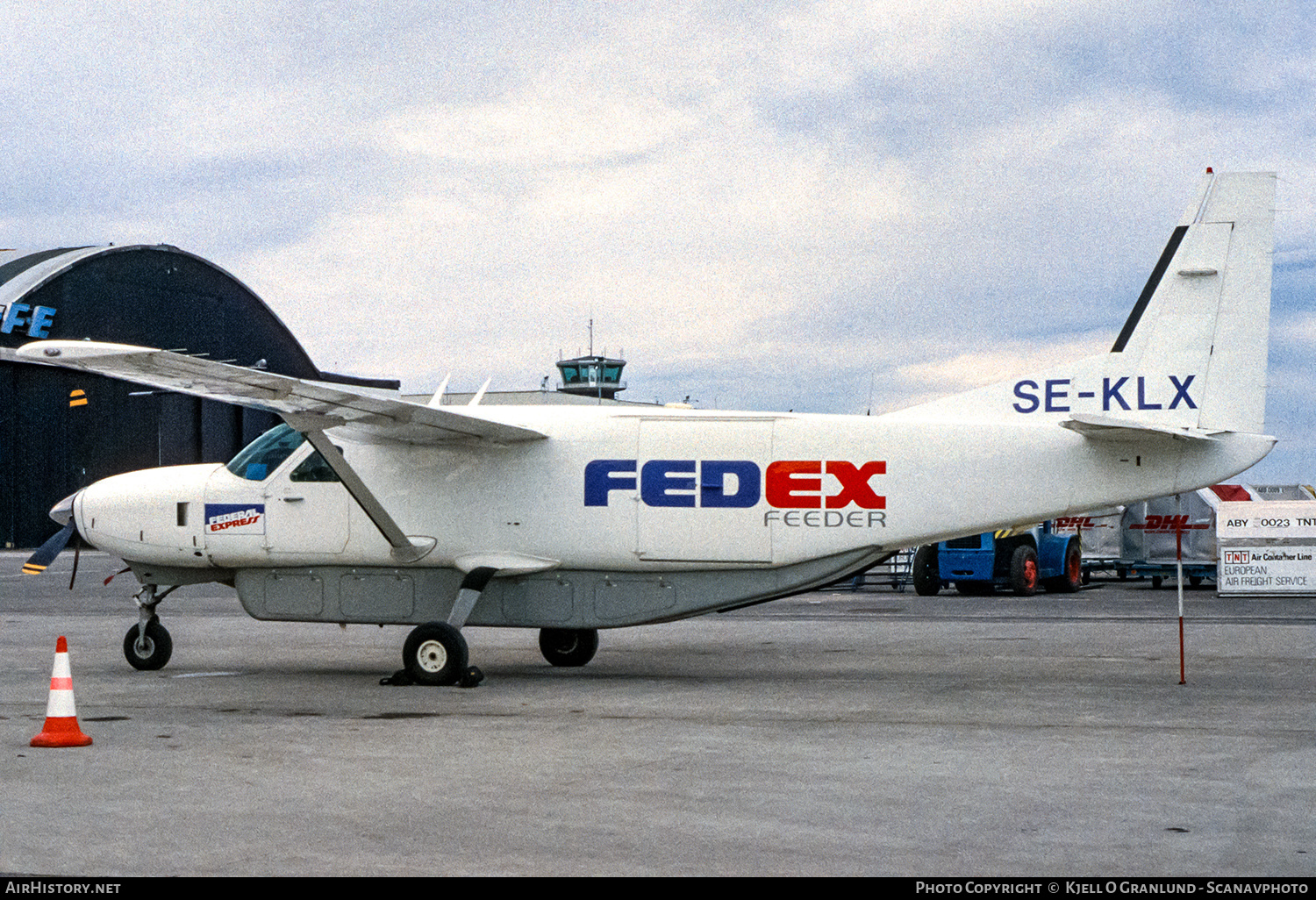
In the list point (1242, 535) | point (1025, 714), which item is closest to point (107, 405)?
point (1242, 535)

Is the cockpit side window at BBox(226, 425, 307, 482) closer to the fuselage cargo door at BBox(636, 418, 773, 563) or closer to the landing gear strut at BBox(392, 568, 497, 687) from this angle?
the landing gear strut at BBox(392, 568, 497, 687)

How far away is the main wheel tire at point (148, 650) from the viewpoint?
14.6 m

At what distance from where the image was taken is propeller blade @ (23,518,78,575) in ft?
46.6

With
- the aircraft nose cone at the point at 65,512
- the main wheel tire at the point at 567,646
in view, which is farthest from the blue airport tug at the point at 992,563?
the aircraft nose cone at the point at 65,512

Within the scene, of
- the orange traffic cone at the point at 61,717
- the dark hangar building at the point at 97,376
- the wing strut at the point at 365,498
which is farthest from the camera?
the dark hangar building at the point at 97,376

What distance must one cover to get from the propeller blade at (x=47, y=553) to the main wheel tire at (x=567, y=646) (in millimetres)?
5133

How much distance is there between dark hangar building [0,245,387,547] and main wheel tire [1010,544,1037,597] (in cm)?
3207

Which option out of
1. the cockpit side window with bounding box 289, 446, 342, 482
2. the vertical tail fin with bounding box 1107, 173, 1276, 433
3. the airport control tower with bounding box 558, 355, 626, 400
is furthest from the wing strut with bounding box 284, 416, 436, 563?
the airport control tower with bounding box 558, 355, 626, 400

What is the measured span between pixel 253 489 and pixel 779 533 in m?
5.50

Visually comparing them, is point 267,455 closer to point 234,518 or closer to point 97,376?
point 234,518

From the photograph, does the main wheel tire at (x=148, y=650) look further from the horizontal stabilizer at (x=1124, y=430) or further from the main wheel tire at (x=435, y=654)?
the horizontal stabilizer at (x=1124, y=430)

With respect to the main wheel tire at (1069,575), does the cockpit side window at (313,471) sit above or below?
above

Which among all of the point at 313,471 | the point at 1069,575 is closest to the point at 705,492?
the point at 313,471

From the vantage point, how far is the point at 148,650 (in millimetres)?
14586
